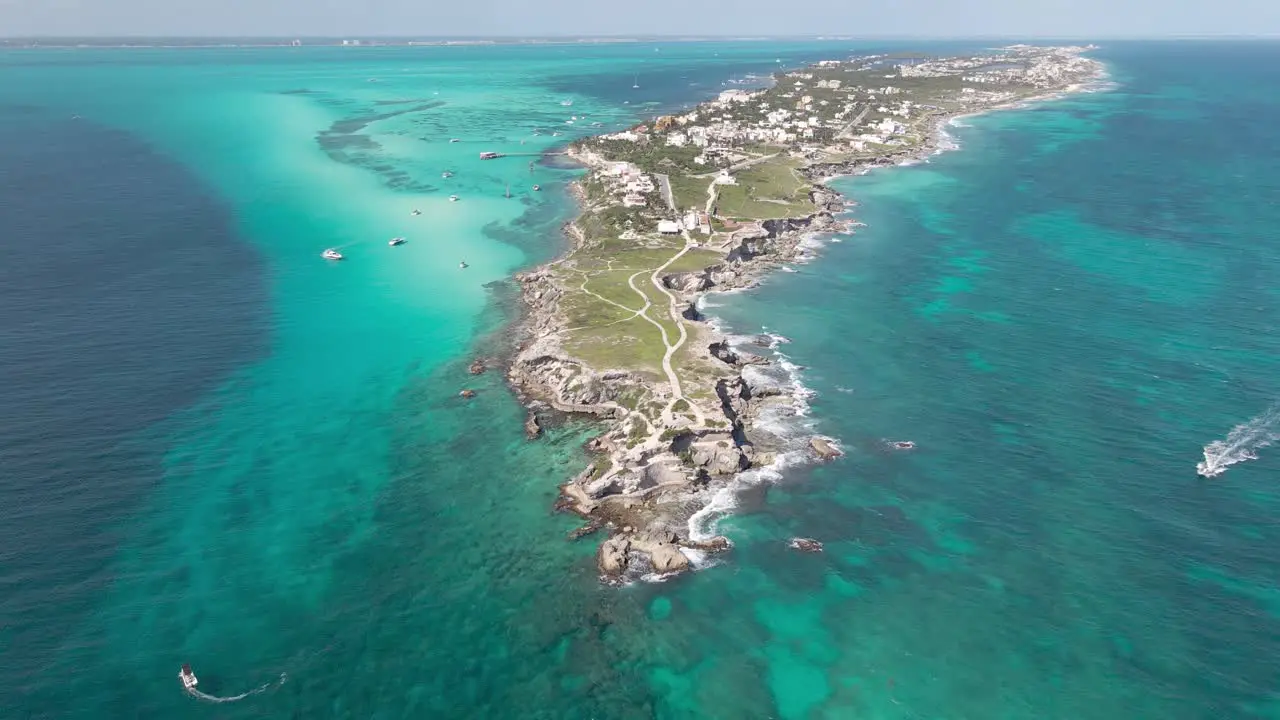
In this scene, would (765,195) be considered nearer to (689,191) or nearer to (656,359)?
(689,191)

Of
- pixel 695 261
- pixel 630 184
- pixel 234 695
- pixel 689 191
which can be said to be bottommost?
pixel 234 695

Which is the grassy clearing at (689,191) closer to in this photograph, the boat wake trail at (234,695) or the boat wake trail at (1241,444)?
the boat wake trail at (1241,444)

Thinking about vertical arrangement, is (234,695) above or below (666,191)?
below

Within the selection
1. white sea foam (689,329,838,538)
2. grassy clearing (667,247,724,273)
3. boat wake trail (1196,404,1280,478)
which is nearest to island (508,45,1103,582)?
grassy clearing (667,247,724,273)

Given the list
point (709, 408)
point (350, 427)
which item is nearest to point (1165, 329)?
point (709, 408)

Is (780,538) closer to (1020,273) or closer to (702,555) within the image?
(702,555)

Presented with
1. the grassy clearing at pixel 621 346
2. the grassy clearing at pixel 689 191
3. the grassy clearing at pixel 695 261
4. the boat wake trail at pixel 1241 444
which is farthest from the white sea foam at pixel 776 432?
the grassy clearing at pixel 689 191

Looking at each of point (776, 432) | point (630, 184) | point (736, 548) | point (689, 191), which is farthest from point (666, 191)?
point (736, 548)
